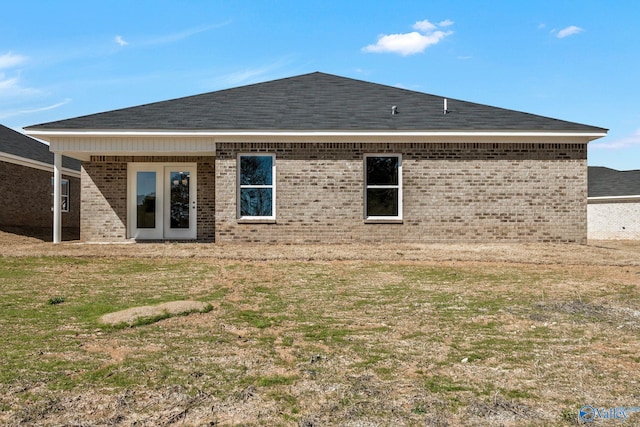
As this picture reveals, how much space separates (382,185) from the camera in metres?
13.8

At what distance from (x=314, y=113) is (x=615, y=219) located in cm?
1919

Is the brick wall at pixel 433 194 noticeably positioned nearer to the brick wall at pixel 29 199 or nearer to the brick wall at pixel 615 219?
the brick wall at pixel 29 199

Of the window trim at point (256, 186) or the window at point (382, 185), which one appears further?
the window at point (382, 185)

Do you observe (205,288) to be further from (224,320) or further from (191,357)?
(191,357)

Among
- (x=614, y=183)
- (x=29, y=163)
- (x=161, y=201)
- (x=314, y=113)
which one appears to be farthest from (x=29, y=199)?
(x=614, y=183)

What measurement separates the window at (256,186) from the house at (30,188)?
1188 cm

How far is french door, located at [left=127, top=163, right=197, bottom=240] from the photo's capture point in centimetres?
1556

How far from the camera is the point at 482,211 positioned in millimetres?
13711

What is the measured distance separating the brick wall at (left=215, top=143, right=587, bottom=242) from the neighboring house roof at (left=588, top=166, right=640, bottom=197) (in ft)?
45.3

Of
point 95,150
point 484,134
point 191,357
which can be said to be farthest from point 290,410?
point 95,150

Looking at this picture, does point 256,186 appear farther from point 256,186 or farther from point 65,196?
point 65,196

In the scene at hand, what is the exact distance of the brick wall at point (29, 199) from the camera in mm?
19859

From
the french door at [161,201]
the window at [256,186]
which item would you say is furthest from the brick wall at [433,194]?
the french door at [161,201]

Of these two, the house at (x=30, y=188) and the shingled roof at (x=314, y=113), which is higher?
the shingled roof at (x=314, y=113)
